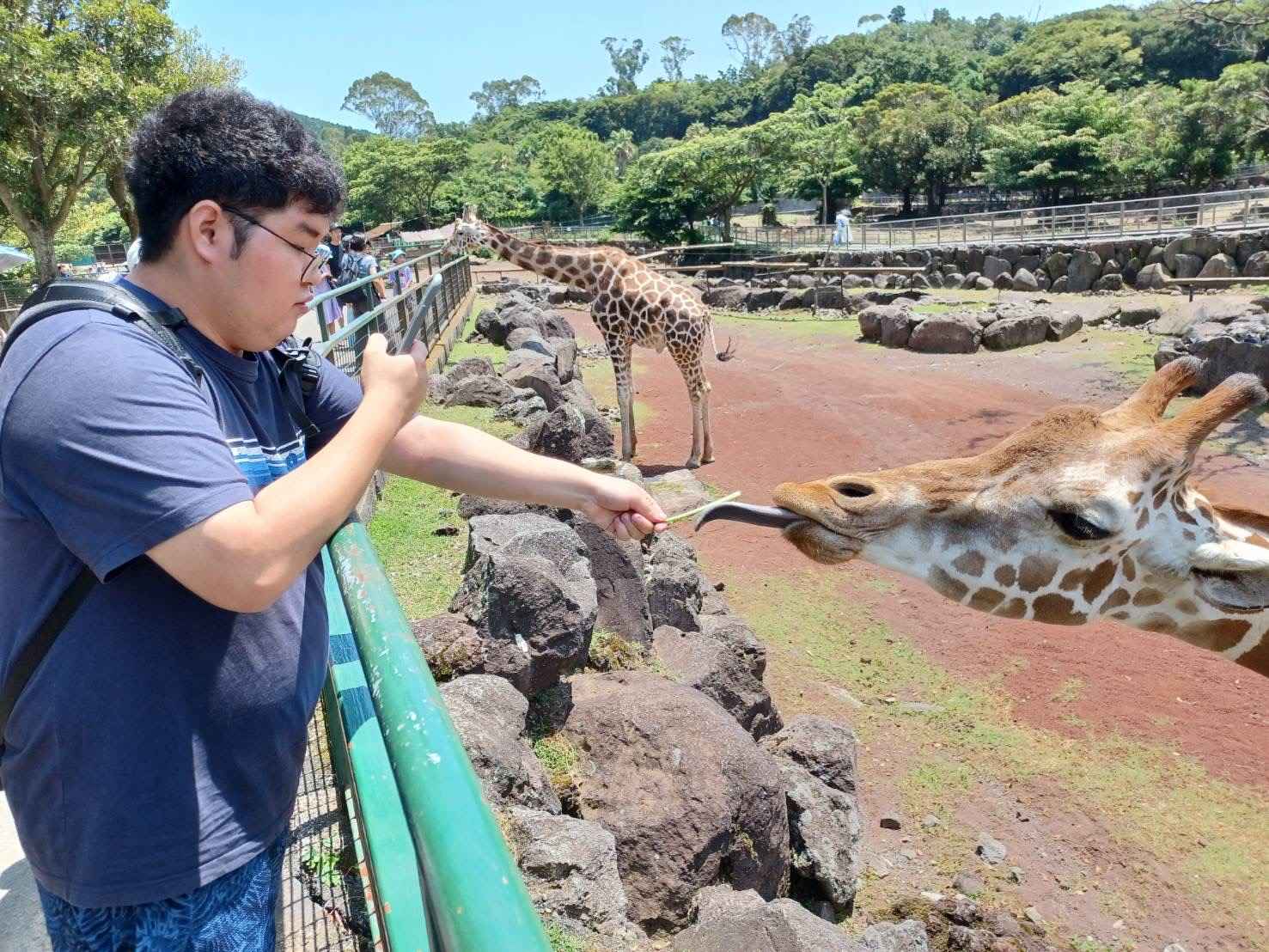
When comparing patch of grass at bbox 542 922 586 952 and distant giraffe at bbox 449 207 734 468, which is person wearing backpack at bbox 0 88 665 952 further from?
distant giraffe at bbox 449 207 734 468

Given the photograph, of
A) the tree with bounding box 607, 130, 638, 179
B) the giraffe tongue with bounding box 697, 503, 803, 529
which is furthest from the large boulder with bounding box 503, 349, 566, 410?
the tree with bounding box 607, 130, 638, 179

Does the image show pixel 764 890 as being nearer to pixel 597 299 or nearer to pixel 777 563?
pixel 777 563

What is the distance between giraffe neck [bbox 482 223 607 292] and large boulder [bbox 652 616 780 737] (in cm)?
673

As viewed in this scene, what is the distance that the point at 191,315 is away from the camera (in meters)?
1.46

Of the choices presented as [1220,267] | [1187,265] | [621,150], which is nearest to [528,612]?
[1220,267]

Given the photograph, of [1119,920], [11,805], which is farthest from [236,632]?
[1119,920]

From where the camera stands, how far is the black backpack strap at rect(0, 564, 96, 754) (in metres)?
1.22

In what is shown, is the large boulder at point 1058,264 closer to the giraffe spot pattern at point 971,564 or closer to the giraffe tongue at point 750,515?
the giraffe spot pattern at point 971,564

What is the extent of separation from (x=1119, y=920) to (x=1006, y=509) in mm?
2432

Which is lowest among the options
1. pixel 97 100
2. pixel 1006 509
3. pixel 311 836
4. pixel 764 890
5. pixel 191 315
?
pixel 764 890

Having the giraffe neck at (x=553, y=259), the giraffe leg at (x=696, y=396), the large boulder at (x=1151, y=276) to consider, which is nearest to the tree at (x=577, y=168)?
the large boulder at (x=1151, y=276)

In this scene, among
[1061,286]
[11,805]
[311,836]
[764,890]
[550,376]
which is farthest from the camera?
[1061,286]

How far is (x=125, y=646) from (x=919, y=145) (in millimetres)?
44282

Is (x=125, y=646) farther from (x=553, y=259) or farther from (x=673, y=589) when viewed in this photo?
(x=553, y=259)
